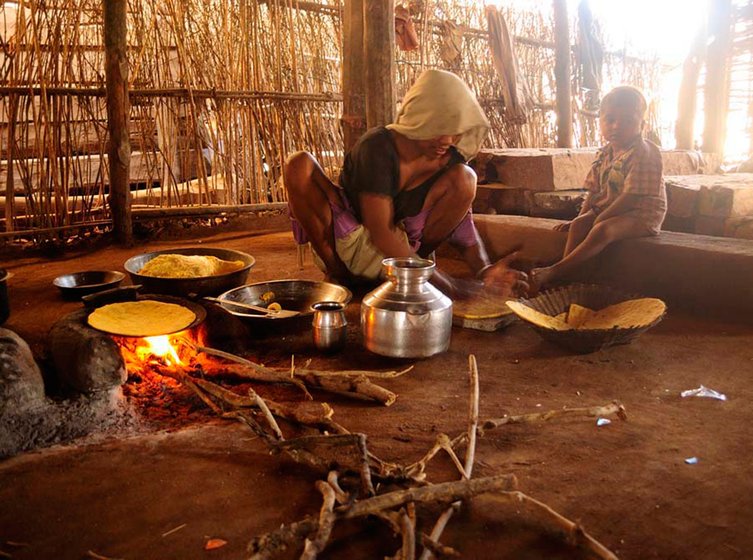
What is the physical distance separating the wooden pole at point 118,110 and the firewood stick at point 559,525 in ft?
14.8

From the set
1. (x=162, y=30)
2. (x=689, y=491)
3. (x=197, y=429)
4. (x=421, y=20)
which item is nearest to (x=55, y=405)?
(x=197, y=429)

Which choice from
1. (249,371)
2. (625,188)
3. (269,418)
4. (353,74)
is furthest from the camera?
(353,74)

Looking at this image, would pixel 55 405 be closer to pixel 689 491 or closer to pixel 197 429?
pixel 197 429

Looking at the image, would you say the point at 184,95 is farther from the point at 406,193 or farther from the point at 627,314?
the point at 627,314

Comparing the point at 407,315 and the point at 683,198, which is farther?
the point at 683,198

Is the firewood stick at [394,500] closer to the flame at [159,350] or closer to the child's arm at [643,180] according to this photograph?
the flame at [159,350]

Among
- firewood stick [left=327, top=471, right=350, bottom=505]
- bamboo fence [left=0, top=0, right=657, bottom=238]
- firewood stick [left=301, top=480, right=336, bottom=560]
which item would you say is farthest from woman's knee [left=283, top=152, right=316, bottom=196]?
bamboo fence [left=0, top=0, right=657, bottom=238]

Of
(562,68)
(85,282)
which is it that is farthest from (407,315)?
(562,68)

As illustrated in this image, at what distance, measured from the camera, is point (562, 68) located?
569cm

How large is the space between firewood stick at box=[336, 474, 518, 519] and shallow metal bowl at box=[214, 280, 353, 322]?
1.55 m

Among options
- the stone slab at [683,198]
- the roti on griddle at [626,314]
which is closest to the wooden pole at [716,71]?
the stone slab at [683,198]

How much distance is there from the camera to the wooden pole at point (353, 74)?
4.33 metres

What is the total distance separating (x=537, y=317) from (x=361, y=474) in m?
1.46

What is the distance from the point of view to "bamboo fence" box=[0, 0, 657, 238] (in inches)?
184
